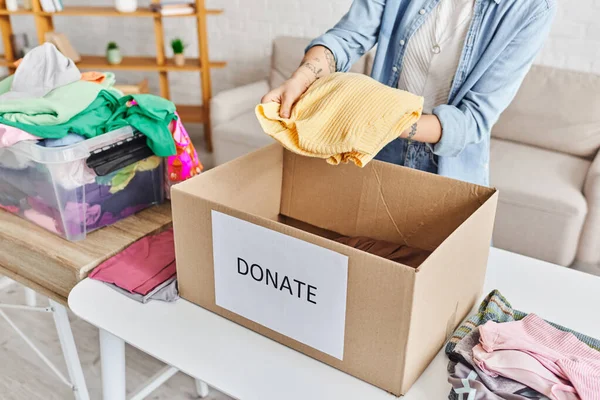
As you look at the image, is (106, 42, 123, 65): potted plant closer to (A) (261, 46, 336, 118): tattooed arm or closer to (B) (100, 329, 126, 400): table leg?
(A) (261, 46, 336, 118): tattooed arm

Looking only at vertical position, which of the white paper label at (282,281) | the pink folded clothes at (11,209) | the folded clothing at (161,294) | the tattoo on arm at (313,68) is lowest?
the folded clothing at (161,294)

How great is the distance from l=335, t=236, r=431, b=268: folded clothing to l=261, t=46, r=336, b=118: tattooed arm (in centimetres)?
28

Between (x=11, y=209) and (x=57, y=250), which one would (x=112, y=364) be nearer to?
(x=57, y=250)

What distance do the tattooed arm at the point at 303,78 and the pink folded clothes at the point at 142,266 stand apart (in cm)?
36

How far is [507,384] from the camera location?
2.41ft

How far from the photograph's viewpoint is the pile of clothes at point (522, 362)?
2.35 ft

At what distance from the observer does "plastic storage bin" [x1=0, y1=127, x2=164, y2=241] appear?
113 centimetres

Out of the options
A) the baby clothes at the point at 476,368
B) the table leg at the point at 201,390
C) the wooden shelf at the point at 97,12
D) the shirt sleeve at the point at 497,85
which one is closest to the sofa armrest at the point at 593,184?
the shirt sleeve at the point at 497,85

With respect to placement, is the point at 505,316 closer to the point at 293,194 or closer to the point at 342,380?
the point at 342,380

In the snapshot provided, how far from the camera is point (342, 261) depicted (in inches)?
28.8

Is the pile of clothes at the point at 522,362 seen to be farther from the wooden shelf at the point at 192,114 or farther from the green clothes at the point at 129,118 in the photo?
the wooden shelf at the point at 192,114

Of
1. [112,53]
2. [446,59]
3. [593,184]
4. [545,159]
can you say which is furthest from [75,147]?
[112,53]

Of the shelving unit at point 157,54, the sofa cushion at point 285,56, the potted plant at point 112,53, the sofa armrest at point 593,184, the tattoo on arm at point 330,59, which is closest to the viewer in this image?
the tattoo on arm at point 330,59

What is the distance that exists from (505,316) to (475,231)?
0.16m
